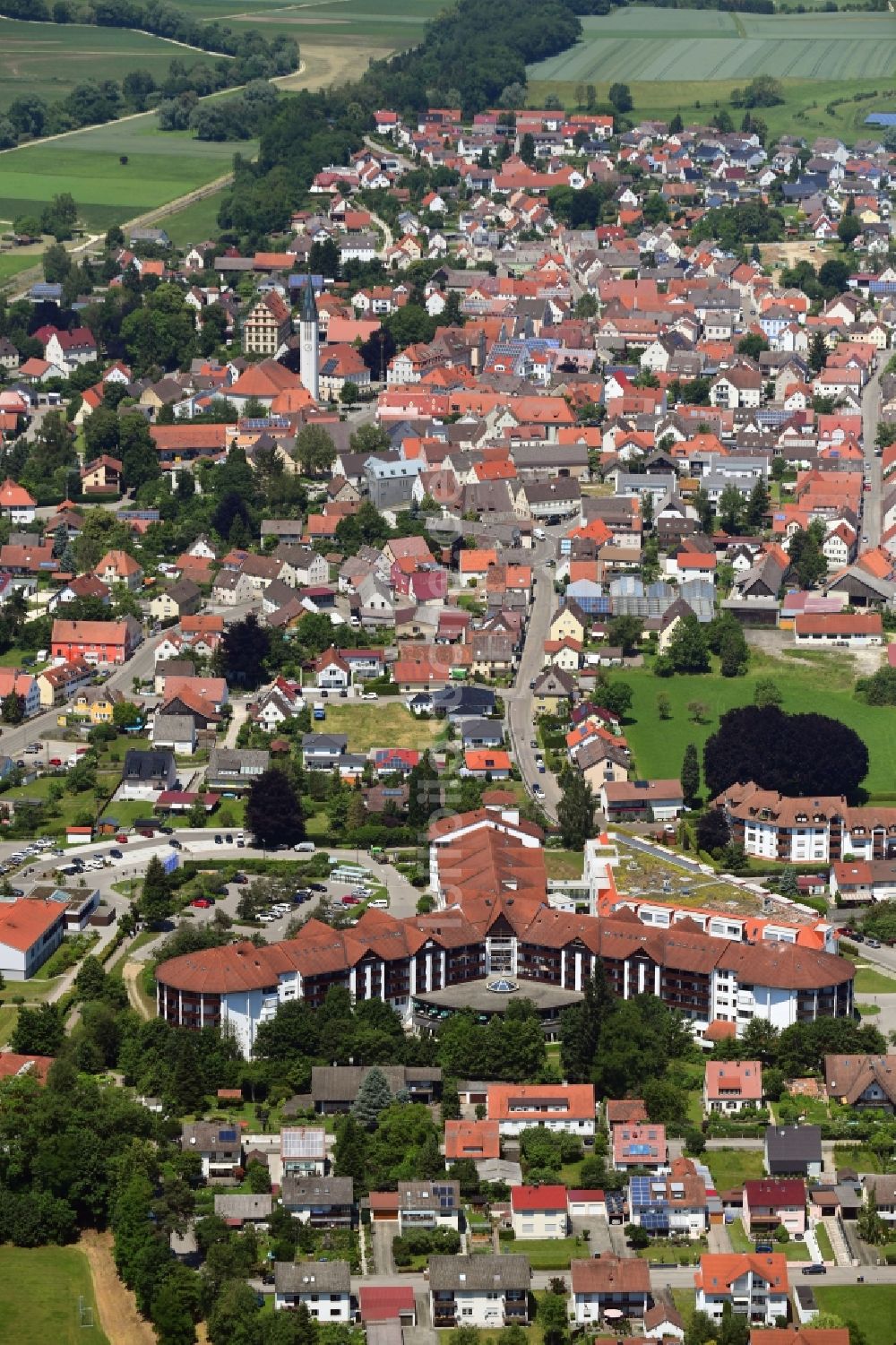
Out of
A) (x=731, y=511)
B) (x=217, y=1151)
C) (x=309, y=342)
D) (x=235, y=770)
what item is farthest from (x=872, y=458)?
(x=217, y=1151)

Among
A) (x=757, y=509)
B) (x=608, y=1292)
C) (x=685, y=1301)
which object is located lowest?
(x=757, y=509)

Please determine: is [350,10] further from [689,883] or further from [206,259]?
[689,883]

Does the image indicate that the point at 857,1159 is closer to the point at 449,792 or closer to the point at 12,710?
the point at 449,792

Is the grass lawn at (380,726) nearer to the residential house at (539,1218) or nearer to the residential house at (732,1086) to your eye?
the residential house at (732,1086)

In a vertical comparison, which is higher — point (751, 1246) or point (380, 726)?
point (751, 1246)

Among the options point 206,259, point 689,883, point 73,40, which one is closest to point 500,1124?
point 689,883

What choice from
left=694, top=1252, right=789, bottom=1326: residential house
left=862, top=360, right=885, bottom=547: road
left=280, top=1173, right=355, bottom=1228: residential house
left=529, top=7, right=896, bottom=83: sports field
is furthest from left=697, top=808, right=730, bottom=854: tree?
left=529, top=7, right=896, bottom=83: sports field

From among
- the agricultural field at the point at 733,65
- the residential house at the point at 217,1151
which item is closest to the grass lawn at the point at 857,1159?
the residential house at the point at 217,1151
